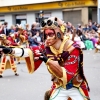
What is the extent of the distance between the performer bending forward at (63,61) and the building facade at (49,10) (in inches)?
914

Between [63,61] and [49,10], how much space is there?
95.2 feet

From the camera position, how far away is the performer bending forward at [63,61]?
3.92m

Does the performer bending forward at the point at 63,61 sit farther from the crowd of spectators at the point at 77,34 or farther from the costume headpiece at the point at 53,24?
the crowd of spectators at the point at 77,34

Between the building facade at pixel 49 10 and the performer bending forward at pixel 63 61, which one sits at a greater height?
the building facade at pixel 49 10

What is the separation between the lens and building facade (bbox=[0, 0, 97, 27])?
29797mm

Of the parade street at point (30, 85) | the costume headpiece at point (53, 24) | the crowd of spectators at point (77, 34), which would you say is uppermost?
the costume headpiece at point (53, 24)

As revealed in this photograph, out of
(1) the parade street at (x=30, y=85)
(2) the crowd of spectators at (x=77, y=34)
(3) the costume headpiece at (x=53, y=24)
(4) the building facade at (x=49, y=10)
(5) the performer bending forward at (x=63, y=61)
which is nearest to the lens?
(5) the performer bending forward at (x=63, y=61)

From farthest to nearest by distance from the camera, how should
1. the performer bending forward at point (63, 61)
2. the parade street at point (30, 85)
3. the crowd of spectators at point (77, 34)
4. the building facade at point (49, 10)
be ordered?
the building facade at point (49, 10), the crowd of spectators at point (77, 34), the parade street at point (30, 85), the performer bending forward at point (63, 61)

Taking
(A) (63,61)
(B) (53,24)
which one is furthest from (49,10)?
(A) (63,61)

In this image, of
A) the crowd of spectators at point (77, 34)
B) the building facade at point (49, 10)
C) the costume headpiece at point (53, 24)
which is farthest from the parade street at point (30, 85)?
the building facade at point (49, 10)

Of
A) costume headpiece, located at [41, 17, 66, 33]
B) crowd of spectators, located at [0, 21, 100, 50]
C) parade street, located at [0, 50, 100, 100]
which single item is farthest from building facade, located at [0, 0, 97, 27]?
costume headpiece, located at [41, 17, 66, 33]

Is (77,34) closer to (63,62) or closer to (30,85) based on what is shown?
(30,85)

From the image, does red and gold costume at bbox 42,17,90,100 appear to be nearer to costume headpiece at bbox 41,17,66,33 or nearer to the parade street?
costume headpiece at bbox 41,17,66,33

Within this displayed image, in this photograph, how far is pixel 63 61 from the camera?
4.02 metres
